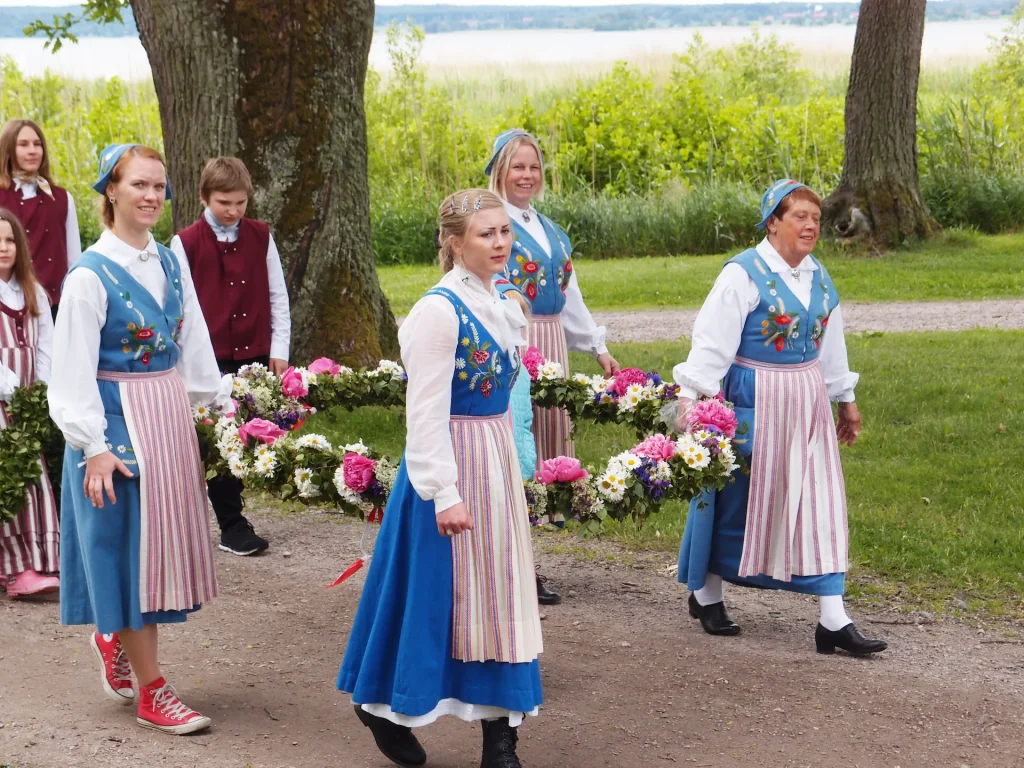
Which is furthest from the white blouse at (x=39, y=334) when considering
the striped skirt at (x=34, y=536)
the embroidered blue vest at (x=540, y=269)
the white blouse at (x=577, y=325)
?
the white blouse at (x=577, y=325)

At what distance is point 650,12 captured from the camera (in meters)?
184

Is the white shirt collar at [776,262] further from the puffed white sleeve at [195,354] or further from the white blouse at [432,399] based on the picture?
the puffed white sleeve at [195,354]

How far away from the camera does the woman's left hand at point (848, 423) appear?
580 centimetres

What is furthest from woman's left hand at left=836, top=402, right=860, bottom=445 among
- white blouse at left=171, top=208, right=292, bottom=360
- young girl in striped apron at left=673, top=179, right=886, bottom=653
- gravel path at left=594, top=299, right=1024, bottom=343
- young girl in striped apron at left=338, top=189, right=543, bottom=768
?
gravel path at left=594, top=299, right=1024, bottom=343

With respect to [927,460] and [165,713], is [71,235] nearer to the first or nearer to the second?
[165,713]

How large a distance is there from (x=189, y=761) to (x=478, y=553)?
125cm

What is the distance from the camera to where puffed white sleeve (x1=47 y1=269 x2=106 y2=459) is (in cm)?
442

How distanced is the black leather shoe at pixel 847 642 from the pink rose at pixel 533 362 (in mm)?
1590

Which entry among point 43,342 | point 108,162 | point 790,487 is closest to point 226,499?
point 43,342

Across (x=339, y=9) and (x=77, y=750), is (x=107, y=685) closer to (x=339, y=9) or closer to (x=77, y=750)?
(x=77, y=750)

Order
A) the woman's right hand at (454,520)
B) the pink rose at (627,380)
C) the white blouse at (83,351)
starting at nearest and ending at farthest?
the woman's right hand at (454,520)
the white blouse at (83,351)
the pink rose at (627,380)

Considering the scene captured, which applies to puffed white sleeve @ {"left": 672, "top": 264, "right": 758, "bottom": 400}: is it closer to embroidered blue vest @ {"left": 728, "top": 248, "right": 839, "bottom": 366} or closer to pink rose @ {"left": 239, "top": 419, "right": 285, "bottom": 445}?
embroidered blue vest @ {"left": 728, "top": 248, "right": 839, "bottom": 366}

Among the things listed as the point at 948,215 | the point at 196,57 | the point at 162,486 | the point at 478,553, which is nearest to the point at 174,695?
the point at 162,486

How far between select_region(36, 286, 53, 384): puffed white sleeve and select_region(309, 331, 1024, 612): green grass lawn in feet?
4.55
